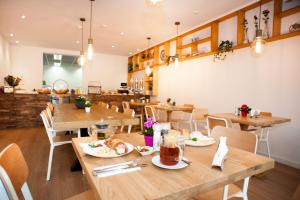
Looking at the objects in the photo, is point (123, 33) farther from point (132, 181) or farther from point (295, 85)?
point (132, 181)

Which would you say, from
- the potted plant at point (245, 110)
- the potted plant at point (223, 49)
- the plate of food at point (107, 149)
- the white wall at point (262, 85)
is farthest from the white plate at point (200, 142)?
the potted plant at point (223, 49)

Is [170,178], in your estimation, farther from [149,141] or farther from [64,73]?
[64,73]

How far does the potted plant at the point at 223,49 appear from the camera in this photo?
4.04m

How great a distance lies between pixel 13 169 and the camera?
0.89m

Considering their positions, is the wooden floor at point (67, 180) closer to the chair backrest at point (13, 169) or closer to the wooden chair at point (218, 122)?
the wooden chair at point (218, 122)

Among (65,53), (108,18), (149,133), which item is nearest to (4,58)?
(65,53)

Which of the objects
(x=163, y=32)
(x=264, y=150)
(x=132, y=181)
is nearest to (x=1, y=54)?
(x=163, y=32)

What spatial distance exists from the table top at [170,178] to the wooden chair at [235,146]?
211 mm

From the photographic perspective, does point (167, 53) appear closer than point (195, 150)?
No

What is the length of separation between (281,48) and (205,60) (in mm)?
1756

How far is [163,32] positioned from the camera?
18.0 feet

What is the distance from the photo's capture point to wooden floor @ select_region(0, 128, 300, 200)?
2082mm

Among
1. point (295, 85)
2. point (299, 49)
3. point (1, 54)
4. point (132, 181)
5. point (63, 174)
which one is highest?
point (1, 54)

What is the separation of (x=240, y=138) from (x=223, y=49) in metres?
3.18
